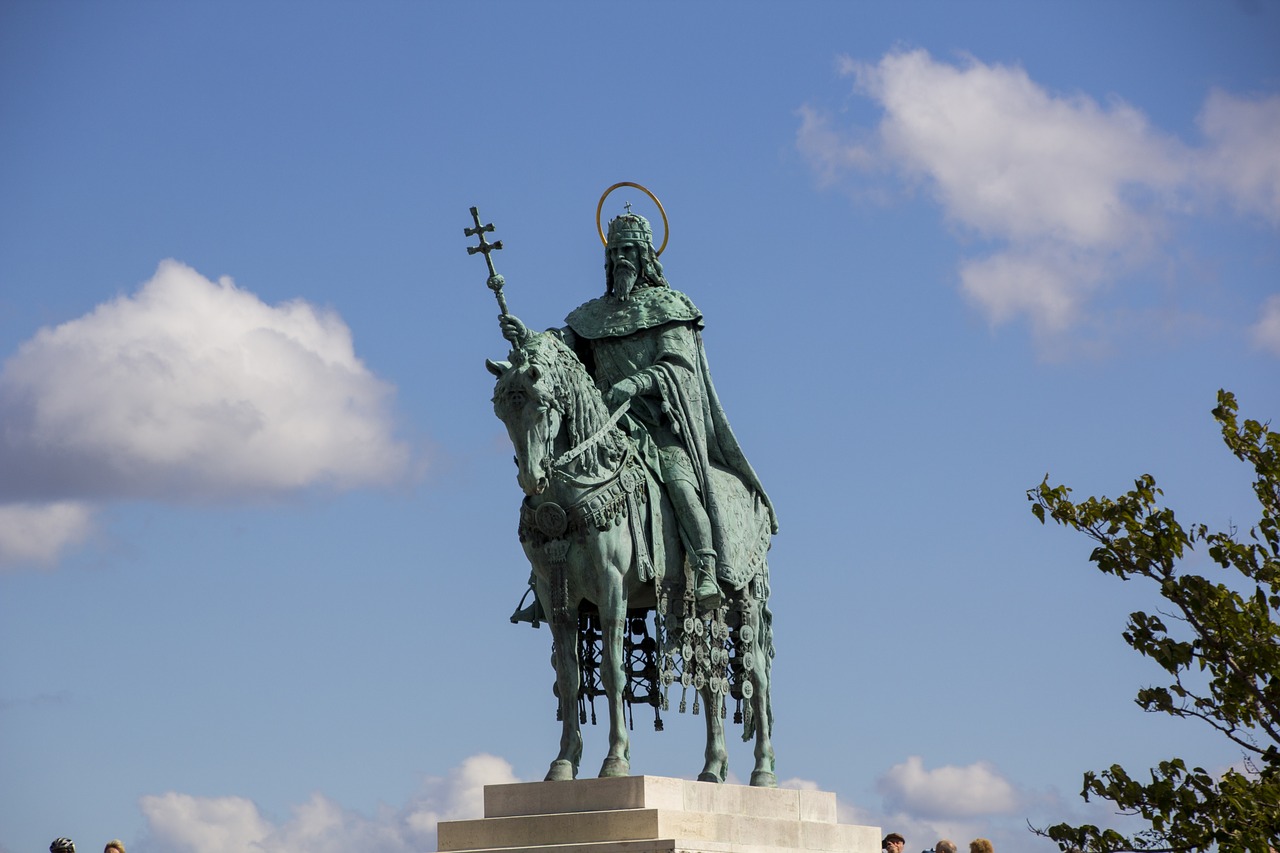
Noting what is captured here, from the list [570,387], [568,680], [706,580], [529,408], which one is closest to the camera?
[529,408]

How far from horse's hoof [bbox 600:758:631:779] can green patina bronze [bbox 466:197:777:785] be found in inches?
0.7

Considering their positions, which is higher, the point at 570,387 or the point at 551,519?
the point at 570,387

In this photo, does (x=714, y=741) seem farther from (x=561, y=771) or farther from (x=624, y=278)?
(x=624, y=278)

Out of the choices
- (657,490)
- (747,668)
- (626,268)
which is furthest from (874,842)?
(626,268)

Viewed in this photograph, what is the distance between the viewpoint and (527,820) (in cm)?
1817

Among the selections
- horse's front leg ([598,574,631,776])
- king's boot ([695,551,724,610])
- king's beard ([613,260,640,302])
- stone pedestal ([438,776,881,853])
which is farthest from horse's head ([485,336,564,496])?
king's beard ([613,260,640,302])

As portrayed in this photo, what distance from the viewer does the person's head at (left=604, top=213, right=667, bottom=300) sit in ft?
68.2

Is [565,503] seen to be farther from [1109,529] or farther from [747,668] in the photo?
[1109,529]

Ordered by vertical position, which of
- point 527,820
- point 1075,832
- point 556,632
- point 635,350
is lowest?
point 1075,832

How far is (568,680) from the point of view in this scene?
18.8 metres

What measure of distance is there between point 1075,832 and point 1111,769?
524mm

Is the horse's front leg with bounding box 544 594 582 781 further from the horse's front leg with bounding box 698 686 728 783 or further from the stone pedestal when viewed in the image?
the horse's front leg with bounding box 698 686 728 783

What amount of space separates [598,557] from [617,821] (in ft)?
7.66

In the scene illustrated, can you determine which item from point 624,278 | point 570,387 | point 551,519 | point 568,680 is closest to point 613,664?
point 568,680
